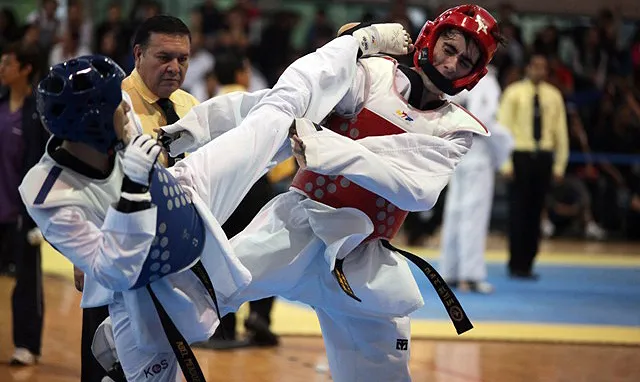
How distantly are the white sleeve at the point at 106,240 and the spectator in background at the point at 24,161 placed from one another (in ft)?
9.68

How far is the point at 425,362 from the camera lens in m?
6.92

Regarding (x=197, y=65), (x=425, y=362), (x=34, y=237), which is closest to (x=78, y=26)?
(x=197, y=65)

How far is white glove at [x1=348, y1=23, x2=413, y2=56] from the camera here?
421 centimetres

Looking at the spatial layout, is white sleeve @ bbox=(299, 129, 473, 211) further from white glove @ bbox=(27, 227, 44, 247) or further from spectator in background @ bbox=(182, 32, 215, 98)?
spectator in background @ bbox=(182, 32, 215, 98)

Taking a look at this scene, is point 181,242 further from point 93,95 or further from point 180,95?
point 180,95

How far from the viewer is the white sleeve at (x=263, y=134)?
370cm

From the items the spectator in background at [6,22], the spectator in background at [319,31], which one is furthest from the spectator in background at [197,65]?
the spectator in background at [6,22]

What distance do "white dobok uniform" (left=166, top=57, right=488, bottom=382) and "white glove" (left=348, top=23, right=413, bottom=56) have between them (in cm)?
5

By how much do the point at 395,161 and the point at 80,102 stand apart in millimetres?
1247

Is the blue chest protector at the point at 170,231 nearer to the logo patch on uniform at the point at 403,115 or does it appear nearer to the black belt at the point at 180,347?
the black belt at the point at 180,347

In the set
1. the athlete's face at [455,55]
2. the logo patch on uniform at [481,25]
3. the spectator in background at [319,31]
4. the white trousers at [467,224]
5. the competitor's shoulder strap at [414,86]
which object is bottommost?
the white trousers at [467,224]

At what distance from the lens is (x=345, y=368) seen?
4.27 metres

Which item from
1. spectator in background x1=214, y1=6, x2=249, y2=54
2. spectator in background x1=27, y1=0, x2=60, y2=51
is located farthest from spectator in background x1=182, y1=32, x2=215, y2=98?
spectator in background x1=27, y1=0, x2=60, y2=51

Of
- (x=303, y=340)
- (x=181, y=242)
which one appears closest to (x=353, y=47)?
(x=181, y=242)
